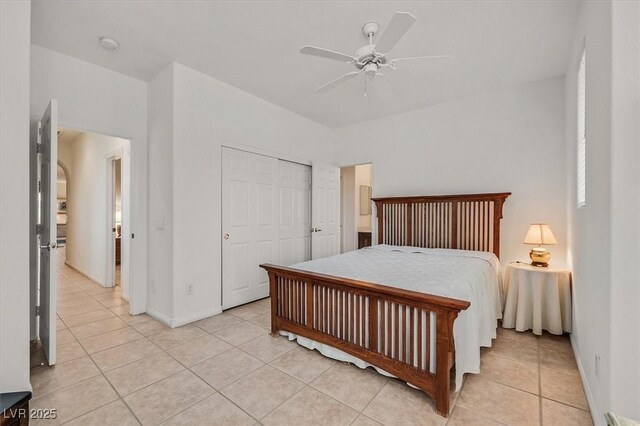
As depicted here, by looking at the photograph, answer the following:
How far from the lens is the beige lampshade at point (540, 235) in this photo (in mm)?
2969

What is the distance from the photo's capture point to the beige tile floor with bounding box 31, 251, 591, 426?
171 centimetres

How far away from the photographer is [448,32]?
2.46 meters

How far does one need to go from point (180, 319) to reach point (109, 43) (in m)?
2.77

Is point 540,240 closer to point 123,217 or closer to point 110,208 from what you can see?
point 123,217

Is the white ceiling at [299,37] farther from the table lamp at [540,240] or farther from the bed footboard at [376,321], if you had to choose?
the bed footboard at [376,321]

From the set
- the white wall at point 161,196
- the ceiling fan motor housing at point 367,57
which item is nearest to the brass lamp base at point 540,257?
the ceiling fan motor housing at point 367,57

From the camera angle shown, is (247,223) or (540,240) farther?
(247,223)

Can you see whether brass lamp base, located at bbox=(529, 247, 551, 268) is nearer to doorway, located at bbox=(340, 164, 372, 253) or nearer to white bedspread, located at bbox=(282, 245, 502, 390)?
white bedspread, located at bbox=(282, 245, 502, 390)

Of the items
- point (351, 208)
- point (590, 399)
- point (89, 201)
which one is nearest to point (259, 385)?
point (590, 399)

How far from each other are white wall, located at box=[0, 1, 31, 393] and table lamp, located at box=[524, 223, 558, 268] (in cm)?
424

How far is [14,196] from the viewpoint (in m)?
1.75

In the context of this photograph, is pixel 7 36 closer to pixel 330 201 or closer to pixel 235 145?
pixel 235 145

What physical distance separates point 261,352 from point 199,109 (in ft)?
8.68

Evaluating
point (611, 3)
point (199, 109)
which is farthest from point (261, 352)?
point (611, 3)
